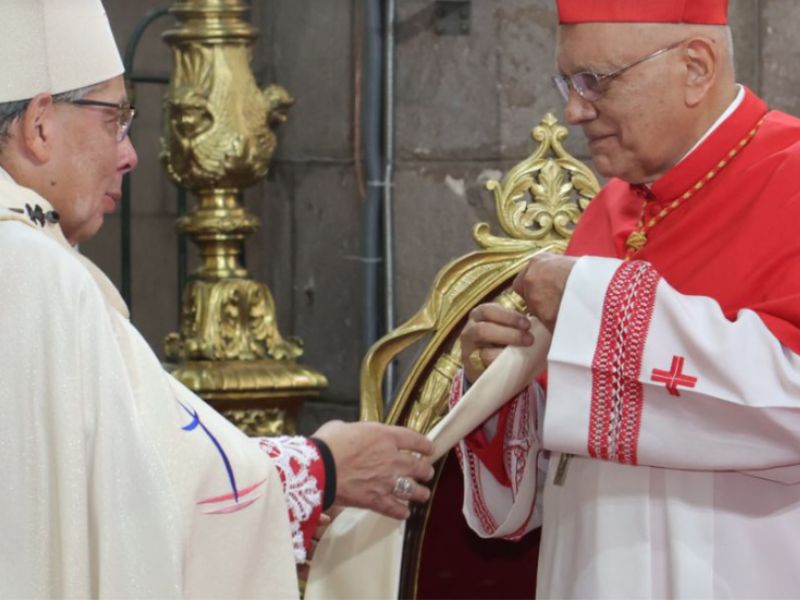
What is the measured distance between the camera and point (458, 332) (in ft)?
13.8

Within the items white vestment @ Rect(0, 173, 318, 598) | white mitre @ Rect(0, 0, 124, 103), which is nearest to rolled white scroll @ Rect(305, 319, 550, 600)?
white vestment @ Rect(0, 173, 318, 598)

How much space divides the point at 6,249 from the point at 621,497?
1313mm

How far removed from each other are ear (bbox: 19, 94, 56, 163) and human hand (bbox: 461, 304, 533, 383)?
0.97 metres

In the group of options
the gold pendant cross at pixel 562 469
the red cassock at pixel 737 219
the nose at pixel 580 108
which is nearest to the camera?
the red cassock at pixel 737 219

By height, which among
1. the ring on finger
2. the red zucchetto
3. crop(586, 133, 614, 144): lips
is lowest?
the ring on finger

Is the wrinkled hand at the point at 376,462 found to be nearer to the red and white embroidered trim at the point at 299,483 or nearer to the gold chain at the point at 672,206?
the red and white embroidered trim at the point at 299,483

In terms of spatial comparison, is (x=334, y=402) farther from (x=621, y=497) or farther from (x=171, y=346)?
(x=621, y=497)

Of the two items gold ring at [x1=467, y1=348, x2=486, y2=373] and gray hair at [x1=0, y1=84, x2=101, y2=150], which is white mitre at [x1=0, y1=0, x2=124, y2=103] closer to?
gray hair at [x1=0, y1=84, x2=101, y2=150]

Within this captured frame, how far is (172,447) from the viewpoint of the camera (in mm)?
3154

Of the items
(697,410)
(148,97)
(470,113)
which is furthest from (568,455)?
(148,97)

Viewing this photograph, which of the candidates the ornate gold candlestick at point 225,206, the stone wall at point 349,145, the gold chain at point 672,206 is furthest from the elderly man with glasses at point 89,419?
the stone wall at point 349,145

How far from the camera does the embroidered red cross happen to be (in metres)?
3.34

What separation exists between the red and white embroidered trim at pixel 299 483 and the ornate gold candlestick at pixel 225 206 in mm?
1827

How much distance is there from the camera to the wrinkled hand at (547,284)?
3.50 m
